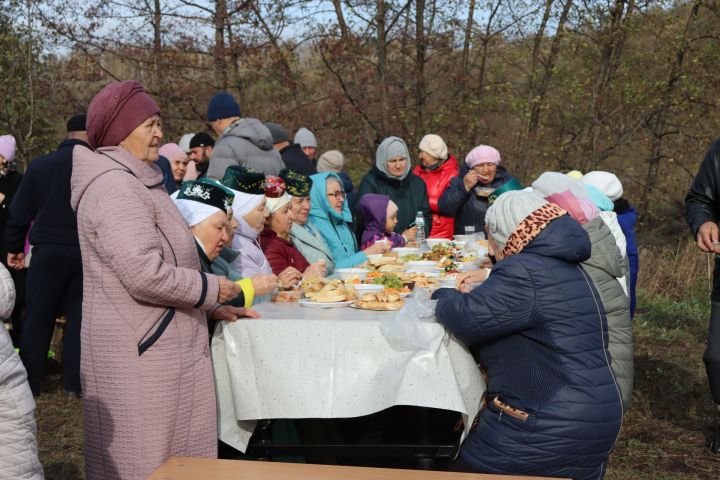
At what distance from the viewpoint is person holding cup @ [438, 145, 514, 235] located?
25.1ft

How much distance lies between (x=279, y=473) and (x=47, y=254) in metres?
3.49

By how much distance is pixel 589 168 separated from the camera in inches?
497

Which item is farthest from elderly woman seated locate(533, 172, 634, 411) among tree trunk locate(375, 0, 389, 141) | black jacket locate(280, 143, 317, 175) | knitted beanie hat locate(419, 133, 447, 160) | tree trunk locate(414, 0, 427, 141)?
tree trunk locate(414, 0, 427, 141)

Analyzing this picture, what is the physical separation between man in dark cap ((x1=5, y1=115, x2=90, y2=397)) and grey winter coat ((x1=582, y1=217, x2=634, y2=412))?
3.52m

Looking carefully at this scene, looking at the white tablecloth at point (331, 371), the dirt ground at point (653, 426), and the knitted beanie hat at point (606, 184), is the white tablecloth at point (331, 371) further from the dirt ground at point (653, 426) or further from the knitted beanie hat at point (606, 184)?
the knitted beanie hat at point (606, 184)

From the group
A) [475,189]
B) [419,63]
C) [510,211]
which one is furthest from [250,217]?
[419,63]

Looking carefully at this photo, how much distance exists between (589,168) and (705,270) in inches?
130

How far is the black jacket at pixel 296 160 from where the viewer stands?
8258mm

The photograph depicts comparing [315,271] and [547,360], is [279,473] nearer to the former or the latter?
[547,360]

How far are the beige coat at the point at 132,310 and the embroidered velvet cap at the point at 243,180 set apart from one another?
112cm

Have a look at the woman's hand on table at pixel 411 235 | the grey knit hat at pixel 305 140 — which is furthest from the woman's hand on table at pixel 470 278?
the grey knit hat at pixel 305 140

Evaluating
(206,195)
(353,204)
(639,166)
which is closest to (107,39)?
(353,204)

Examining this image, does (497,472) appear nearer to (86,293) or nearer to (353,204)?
(86,293)

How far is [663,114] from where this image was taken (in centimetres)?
1233
